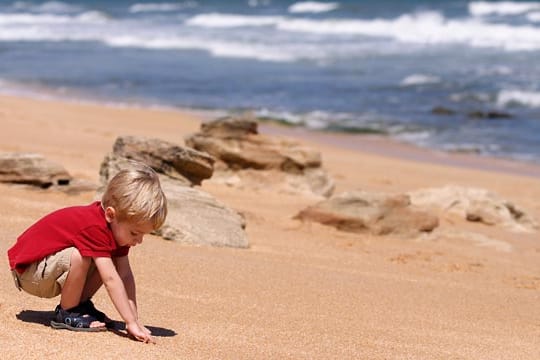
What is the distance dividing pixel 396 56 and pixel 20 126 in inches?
701

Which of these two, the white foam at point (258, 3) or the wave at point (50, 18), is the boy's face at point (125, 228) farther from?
the white foam at point (258, 3)

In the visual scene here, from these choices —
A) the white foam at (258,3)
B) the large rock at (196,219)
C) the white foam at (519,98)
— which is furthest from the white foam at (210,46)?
the large rock at (196,219)

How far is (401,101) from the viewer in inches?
734

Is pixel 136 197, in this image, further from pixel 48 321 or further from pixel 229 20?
pixel 229 20

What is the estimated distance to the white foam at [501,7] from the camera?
42.6m

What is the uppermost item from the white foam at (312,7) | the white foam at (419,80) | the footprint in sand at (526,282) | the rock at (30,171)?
the rock at (30,171)

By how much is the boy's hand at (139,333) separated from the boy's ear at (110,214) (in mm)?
412

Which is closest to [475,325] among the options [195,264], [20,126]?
[195,264]

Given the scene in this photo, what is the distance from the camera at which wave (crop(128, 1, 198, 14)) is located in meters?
51.7

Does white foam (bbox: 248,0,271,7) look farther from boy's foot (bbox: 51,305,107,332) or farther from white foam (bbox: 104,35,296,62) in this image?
boy's foot (bbox: 51,305,107,332)

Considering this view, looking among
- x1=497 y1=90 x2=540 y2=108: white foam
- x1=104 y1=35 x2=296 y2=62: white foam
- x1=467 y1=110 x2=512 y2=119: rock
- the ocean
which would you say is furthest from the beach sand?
x1=104 y1=35 x2=296 y2=62: white foam

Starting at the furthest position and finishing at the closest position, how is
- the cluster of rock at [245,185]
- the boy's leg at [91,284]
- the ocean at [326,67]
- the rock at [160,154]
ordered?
the ocean at [326,67]
the rock at [160,154]
the cluster of rock at [245,185]
the boy's leg at [91,284]

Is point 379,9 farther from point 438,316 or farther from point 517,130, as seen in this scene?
point 438,316

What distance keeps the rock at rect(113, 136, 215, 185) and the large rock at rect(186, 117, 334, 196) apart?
1.83m
